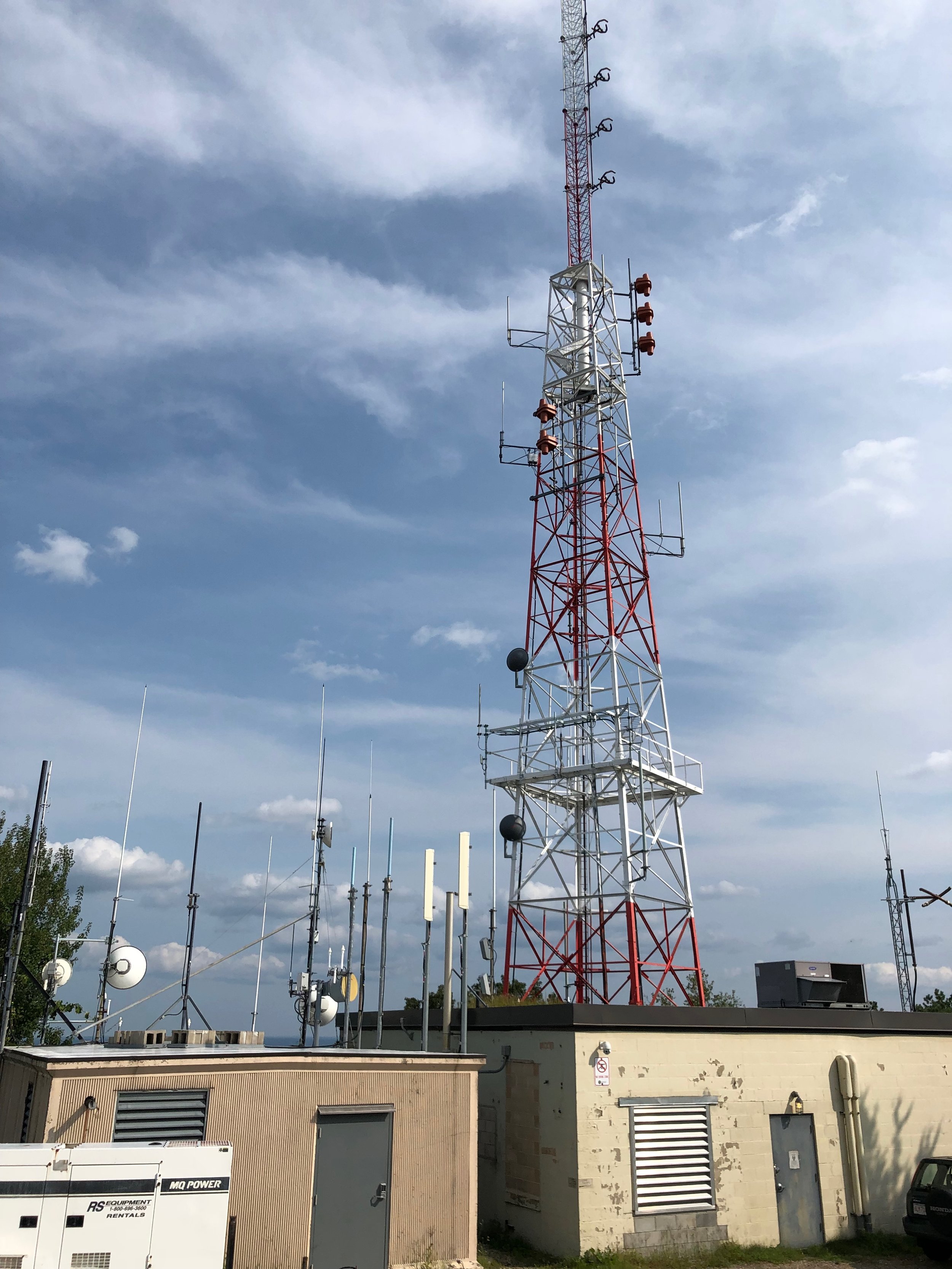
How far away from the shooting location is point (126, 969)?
22719mm

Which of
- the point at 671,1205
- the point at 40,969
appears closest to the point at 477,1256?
the point at 671,1205

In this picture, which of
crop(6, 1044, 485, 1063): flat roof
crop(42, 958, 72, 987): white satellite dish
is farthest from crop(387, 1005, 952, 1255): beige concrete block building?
crop(42, 958, 72, 987): white satellite dish

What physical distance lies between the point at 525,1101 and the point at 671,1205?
10.5 feet

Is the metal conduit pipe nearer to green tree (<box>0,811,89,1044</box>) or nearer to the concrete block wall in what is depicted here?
the concrete block wall

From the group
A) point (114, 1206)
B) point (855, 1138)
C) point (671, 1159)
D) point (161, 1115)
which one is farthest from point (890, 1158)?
point (114, 1206)

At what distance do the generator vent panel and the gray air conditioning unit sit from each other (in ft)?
46.9

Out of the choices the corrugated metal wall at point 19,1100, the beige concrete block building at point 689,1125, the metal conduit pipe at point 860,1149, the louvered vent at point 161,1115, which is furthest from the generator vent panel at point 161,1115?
the metal conduit pipe at point 860,1149

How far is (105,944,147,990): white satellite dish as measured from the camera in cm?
2269

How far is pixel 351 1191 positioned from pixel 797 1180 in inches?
381

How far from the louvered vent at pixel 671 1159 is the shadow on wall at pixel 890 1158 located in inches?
173

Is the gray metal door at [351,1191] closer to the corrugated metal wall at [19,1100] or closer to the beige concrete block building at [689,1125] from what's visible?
the beige concrete block building at [689,1125]

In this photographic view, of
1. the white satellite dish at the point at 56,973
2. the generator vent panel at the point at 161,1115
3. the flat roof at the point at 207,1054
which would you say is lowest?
the generator vent panel at the point at 161,1115

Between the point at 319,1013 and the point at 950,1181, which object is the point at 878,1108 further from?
the point at 319,1013

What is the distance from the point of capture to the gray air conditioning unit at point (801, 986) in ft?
77.6
